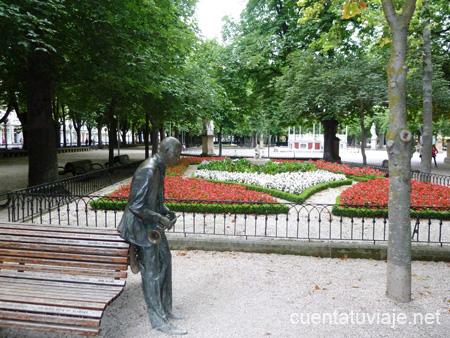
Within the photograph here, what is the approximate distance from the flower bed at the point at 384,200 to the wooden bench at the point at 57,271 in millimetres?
6187

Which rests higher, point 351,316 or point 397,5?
point 397,5

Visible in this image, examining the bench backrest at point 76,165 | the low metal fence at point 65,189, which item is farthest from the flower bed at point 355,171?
the bench backrest at point 76,165

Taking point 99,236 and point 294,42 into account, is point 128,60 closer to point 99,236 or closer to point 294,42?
point 99,236

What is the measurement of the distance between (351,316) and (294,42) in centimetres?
2185

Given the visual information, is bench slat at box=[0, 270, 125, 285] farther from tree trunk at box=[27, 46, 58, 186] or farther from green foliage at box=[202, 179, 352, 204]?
tree trunk at box=[27, 46, 58, 186]

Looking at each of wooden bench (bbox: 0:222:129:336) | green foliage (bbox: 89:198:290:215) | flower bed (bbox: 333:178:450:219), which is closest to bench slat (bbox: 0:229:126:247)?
wooden bench (bbox: 0:222:129:336)

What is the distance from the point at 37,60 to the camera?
11711 mm

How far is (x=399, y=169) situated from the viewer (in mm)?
4703

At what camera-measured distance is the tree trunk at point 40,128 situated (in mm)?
12055

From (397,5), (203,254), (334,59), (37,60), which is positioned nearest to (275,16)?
(334,59)

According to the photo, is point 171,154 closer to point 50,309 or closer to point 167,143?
point 167,143

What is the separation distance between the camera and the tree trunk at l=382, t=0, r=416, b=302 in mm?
4668

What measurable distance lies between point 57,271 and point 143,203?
4.83 ft

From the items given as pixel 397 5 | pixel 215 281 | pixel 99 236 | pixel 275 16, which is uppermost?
pixel 275 16
